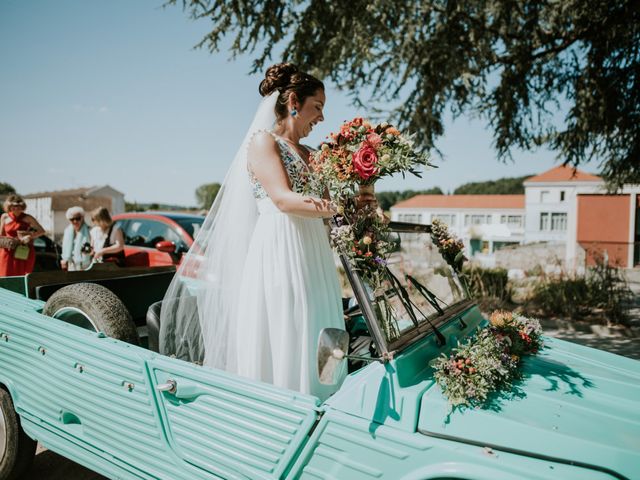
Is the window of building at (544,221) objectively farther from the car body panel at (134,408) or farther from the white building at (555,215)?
the car body panel at (134,408)

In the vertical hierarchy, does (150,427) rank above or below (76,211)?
below

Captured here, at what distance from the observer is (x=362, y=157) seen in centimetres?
171

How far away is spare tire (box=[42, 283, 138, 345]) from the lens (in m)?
2.30

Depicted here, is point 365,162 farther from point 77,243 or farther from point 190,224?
point 77,243

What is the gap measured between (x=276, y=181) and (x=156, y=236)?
561 centimetres

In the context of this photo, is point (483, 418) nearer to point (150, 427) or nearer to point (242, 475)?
point (242, 475)

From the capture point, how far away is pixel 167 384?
188 centimetres

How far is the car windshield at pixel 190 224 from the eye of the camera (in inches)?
268

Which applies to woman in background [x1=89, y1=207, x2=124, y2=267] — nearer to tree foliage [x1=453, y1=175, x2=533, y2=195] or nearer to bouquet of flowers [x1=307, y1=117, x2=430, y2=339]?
bouquet of flowers [x1=307, y1=117, x2=430, y2=339]

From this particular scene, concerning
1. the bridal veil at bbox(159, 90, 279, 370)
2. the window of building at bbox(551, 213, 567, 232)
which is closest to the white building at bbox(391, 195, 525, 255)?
the window of building at bbox(551, 213, 567, 232)

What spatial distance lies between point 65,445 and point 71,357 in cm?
51

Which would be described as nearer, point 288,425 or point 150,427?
point 288,425

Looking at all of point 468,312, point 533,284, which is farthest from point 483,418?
point 533,284

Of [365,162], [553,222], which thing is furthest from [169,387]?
[553,222]
